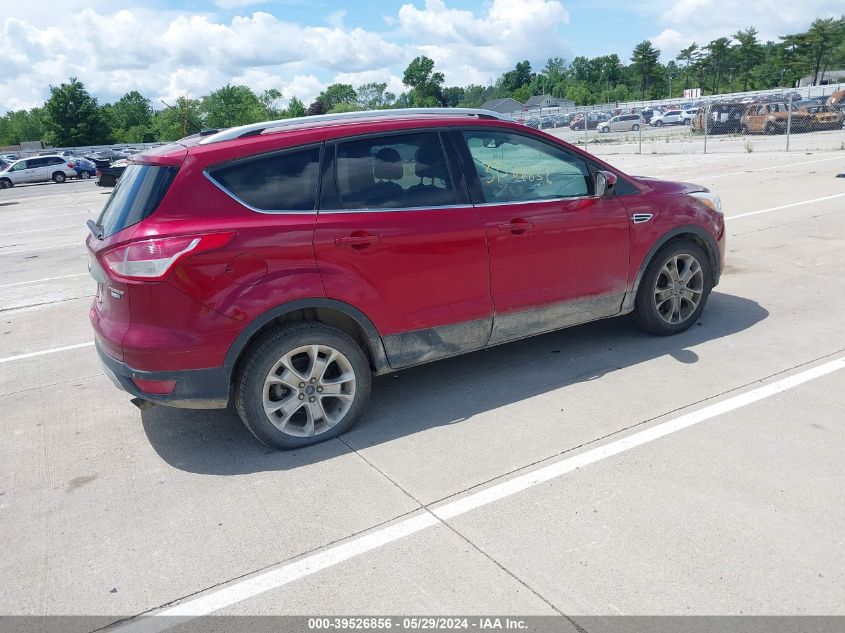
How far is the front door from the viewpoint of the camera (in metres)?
4.78

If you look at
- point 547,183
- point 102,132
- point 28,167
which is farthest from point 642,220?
point 102,132

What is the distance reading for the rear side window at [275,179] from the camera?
4.07 metres

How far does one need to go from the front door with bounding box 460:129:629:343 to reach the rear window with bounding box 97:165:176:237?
6.34ft

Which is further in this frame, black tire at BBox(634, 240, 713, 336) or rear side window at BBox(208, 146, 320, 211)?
black tire at BBox(634, 240, 713, 336)

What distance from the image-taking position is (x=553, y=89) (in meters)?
134

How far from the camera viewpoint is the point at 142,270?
3.86m

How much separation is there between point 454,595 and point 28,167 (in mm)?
45706

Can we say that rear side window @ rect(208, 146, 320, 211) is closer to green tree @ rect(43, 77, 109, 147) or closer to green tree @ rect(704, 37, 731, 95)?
green tree @ rect(43, 77, 109, 147)

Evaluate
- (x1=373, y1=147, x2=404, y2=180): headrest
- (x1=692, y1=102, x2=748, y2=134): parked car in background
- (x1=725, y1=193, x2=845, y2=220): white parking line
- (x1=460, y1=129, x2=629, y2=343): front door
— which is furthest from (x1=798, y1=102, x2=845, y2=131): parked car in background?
(x1=373, y1=147, x2=404, y2=180): headrest

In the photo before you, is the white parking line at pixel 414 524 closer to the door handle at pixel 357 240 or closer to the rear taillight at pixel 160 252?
the door handle at pixel 357 240

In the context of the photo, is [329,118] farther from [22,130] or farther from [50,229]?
[22,130]

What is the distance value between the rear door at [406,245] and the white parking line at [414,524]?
121 centimetres

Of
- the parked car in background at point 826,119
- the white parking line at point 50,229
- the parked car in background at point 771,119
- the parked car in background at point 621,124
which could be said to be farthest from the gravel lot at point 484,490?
the parked car in background at point 621,124

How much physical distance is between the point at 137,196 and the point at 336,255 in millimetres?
1204
